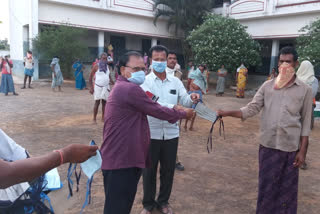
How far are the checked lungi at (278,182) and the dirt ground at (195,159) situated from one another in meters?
0.57

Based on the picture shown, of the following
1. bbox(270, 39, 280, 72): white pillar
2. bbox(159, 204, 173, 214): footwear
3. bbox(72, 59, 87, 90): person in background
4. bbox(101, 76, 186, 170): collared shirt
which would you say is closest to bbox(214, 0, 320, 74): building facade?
bbox(270, 39, 280, 72): white pillar

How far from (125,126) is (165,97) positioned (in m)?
0.89

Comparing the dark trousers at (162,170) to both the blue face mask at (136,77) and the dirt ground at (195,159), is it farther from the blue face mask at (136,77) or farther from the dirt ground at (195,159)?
the blue face mask at (136,77)

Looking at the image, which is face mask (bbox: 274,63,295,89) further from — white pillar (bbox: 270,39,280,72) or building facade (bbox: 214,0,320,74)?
white pillar (bbox: 270,39,280,72)

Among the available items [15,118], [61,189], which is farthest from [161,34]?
[61,189]

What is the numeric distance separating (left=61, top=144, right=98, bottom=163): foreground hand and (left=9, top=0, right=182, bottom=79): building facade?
51.4 ft

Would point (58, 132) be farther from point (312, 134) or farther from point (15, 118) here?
point (312, 134)

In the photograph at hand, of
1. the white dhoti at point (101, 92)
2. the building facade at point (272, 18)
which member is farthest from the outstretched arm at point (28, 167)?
the building facade at point (272, 18)

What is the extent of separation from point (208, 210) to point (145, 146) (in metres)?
1.35

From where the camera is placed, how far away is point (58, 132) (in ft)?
19.9

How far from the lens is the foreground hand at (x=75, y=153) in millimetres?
1366

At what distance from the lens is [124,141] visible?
7.04 feet

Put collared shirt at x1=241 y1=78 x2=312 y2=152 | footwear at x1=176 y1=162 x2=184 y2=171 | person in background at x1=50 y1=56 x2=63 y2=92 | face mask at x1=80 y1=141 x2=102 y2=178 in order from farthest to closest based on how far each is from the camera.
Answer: person in background at x1=50 y1=56 x2=63 y2=92 < footwear at x1=176 y1=162 x2=184 y2=171 < collared shirt at x1=241 y1=78 x2=312 y2=152 < face mask at x1=80 y1=141 x2=102 y2=178

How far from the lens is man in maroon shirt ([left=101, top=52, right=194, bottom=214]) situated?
214cm
